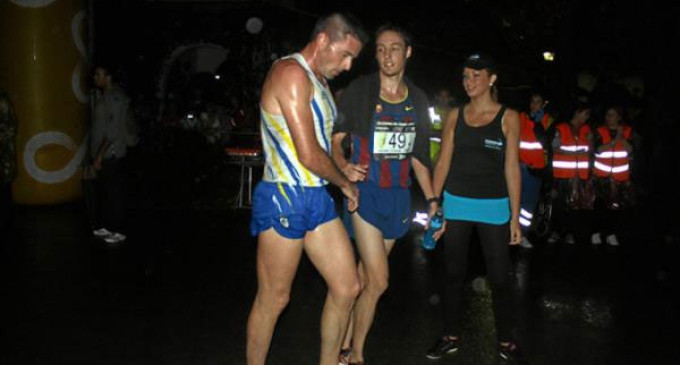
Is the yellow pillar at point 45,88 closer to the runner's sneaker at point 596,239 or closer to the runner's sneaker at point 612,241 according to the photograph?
the runner's sneaker at point 596,239

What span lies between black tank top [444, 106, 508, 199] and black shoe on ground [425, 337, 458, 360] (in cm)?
104

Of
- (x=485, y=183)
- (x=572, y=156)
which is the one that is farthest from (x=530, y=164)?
(x=485, y=183)

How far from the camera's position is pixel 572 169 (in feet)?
29.8

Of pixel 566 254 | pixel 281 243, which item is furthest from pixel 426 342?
pixel 566 254

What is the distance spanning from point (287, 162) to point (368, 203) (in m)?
0.76

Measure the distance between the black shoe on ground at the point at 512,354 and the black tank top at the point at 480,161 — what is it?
3.32ft

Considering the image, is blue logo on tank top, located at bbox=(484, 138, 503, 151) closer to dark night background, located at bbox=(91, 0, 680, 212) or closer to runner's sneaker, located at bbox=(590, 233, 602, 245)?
runner's sneaker, located at bbox=(590, 233, 602, 245)

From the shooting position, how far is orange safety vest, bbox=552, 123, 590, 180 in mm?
9008

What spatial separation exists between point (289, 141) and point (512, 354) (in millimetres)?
2265

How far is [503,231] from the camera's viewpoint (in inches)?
190

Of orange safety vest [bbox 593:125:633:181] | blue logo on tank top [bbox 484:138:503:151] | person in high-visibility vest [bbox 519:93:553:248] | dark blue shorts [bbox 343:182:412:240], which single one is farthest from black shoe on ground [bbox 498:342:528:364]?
orange safety vest [bbox 593:125:633:181]

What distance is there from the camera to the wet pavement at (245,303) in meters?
5.12

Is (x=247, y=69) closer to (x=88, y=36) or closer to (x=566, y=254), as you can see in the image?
(x=88, y=36)

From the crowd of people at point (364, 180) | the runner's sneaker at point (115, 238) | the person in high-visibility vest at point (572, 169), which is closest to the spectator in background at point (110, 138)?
the runner's sneaker at point (115, 238)
